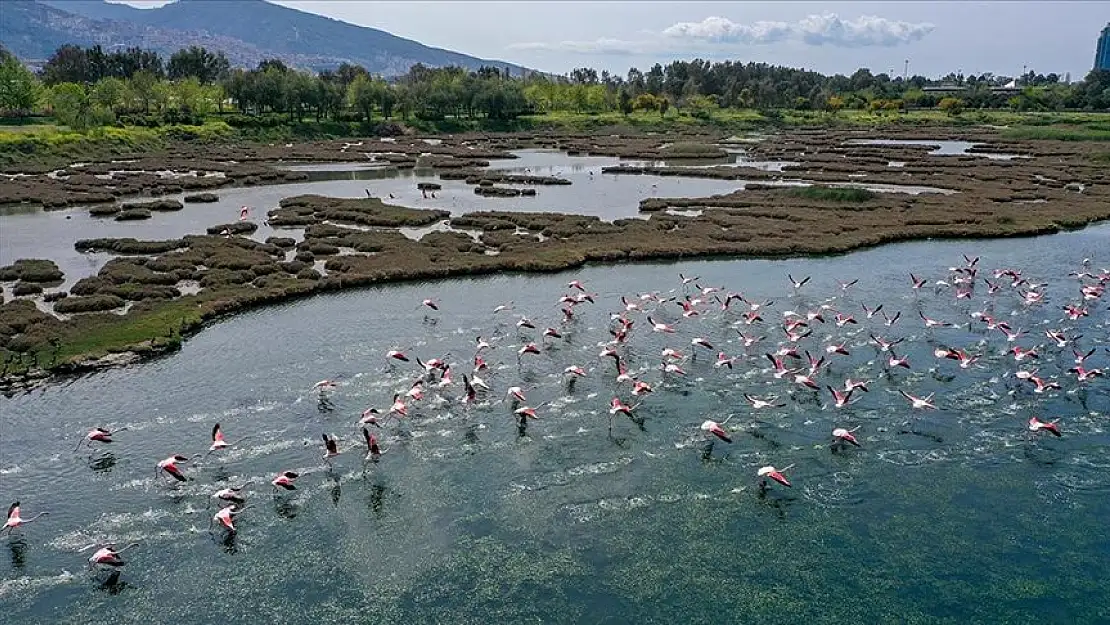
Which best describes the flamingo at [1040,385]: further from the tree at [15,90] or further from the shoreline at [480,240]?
the tree at [15,90]

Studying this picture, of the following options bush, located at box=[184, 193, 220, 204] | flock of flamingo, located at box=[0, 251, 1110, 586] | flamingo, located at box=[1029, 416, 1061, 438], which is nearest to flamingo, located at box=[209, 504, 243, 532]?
flock of flamingo, located at box=[0, 251, 1110, 586]

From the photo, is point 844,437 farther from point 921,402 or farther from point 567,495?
point 567,495

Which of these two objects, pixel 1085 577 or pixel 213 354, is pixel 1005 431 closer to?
pixel 1085 577

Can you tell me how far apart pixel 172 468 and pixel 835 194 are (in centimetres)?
5970

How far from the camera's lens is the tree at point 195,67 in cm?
18888

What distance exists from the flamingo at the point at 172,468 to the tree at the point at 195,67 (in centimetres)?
18673

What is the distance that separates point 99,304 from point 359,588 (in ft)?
88.4

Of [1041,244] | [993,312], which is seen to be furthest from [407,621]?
[1041,244]

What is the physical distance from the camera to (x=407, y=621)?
17484 mm

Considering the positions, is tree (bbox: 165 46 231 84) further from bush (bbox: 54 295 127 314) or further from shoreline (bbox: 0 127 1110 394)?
bush (bbox: 54 295 127 314)

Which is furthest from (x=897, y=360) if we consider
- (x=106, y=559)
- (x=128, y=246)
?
(x=128, y=246)

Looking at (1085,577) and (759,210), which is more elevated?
(759,210)

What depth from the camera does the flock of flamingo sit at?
24.1 m

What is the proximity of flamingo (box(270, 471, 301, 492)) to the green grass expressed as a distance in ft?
186
